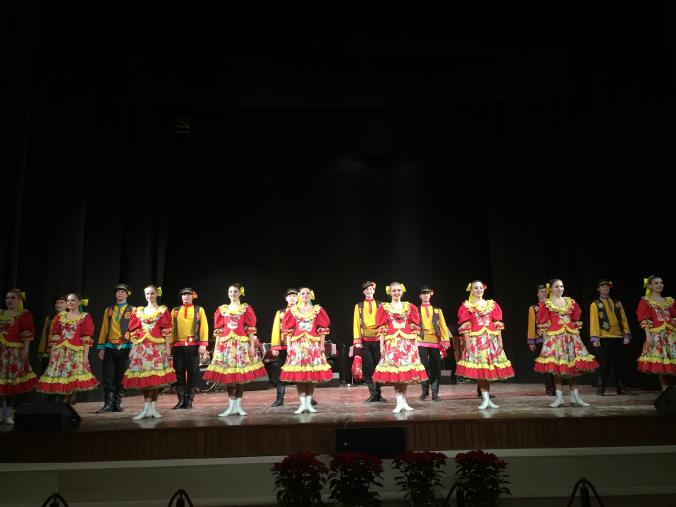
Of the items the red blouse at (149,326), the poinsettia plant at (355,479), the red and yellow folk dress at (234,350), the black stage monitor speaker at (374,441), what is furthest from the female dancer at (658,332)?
the red blouse at (149,326)

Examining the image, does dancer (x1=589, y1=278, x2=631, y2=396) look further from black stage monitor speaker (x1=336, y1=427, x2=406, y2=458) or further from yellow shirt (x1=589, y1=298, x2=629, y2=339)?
black stage monitor speaker (x1=336, y1=427, x2=406, y2=458)

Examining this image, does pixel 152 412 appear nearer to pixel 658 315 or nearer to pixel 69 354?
pixel 69 354

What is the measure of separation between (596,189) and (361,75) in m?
4.17

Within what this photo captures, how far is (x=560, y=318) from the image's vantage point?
568 cm

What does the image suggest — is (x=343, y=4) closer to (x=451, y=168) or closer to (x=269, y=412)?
(x=451, y=168)

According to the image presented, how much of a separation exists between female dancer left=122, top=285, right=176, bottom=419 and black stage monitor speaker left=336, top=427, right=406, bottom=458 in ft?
7.60

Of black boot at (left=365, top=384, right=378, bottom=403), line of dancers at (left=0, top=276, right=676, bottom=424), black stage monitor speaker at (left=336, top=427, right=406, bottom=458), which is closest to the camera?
black stage monitor speaker at (left=336, top=427, right=406, bottom=458)

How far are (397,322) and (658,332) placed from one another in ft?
10.5

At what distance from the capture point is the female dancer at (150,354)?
18.5 ft

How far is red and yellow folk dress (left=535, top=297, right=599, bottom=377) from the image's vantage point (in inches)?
217

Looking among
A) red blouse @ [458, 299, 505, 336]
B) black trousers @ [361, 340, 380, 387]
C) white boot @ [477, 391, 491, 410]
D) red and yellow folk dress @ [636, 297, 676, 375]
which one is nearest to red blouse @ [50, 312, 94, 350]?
black trousers @ [361, 340, 380, 387]

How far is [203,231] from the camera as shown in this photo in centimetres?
1030

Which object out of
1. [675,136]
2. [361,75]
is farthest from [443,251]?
[675,136]

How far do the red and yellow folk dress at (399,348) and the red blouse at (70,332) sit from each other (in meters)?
3.26
